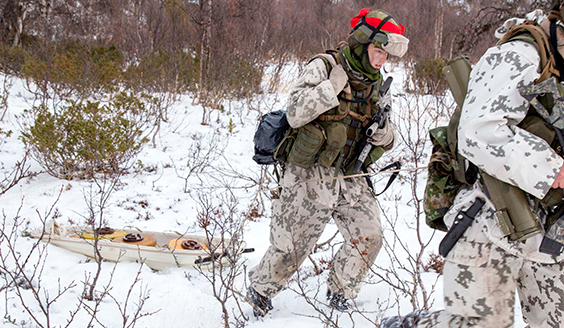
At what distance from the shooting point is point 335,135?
2.40m

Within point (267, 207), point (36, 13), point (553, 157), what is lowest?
point (267, 207)

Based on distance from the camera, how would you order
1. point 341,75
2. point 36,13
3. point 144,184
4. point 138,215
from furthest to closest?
1. point 36,13
2. point 144,184
3. point 138,215
4. point 341,75

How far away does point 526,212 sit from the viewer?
1402 mm

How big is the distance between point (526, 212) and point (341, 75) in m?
1.31

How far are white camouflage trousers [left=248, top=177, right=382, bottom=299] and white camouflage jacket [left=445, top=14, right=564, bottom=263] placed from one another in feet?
3.58

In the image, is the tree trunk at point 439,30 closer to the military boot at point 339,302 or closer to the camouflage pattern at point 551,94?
the military boot at point 339,302

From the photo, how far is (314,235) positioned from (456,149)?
47.6 inches

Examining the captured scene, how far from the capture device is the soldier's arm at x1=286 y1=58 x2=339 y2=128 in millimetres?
2291

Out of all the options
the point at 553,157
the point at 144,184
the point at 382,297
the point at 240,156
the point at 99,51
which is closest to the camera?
the point at 553,157

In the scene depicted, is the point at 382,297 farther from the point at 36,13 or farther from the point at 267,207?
the point at 36,13

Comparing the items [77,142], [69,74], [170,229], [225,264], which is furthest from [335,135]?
[69,74]

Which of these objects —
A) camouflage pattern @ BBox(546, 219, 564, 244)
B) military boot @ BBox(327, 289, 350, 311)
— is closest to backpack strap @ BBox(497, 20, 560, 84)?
camouflage pattern @ BBox(546, 219, 564, 244)

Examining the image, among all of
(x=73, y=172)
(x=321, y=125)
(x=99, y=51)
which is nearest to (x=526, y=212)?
(x=321, y=125)

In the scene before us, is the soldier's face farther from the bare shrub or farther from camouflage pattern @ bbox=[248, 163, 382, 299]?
the bare shrub
